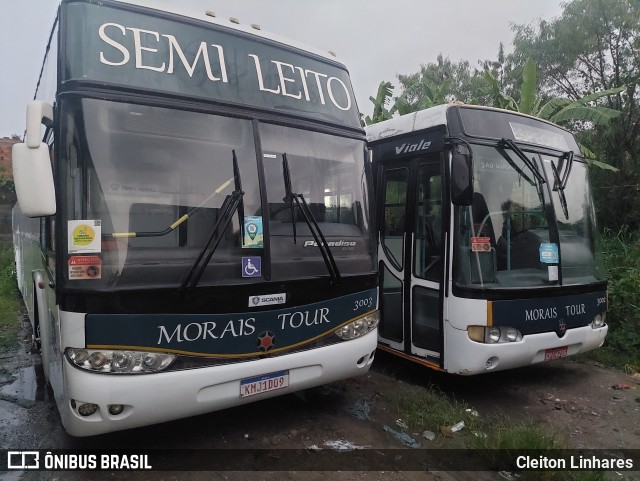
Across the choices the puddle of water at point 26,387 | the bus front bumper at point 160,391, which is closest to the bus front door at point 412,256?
the bus front bumper at point 160,391

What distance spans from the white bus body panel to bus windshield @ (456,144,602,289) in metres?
1.97

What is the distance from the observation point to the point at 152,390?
2.99 metres

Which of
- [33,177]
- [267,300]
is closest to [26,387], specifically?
[33,177]

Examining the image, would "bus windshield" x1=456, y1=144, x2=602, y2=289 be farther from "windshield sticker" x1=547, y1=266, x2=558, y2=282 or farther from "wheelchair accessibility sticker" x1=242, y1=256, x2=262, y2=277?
"wheelchair accessibility sticker" x1=242, y1=256, x2=262, y2=277

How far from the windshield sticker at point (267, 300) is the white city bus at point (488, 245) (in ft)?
6.21

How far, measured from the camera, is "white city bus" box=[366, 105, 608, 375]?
4527 mm

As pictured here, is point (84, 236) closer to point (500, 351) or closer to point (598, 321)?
point (500, 351)

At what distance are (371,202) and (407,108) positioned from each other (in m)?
9.59

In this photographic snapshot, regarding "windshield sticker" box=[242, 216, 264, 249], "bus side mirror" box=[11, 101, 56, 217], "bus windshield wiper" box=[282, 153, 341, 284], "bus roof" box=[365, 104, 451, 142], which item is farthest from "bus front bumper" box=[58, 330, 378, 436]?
"bus roof" box=[365, 104, 451, 142]

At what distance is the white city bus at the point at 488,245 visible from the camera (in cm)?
453

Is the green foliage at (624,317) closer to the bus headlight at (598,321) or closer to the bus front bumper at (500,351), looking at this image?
the bus headlight at (598,321)

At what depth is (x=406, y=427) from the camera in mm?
4227

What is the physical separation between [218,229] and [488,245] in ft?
8.80

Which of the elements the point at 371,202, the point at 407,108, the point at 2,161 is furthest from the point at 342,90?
the point at 2,161
